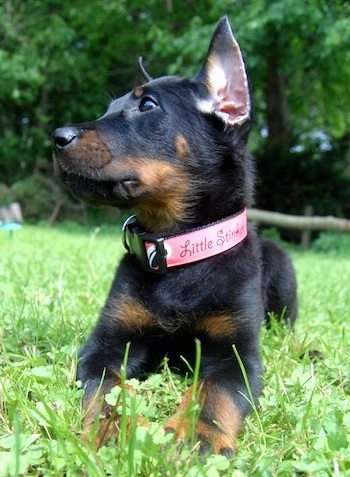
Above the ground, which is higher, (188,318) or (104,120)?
(104,120)

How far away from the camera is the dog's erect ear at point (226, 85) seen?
2701 millimetres

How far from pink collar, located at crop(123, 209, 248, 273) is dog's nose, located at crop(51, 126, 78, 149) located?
522 mm

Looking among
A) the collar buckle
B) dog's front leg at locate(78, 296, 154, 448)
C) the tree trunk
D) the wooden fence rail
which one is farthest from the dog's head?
the tree trunk

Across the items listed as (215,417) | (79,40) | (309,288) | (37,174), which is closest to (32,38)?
(79,40)

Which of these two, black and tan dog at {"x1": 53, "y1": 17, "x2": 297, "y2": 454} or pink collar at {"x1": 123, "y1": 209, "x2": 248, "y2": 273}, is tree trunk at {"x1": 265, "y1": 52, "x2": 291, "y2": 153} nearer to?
black and tan dog at {"x1": 53, "y1": 17, "x2": 297, "y2": 454}

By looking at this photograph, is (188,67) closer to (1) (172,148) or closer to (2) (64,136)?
(1) (172,148)

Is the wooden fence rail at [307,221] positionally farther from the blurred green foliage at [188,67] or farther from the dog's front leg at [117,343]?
the dog's front leg at [117,343]

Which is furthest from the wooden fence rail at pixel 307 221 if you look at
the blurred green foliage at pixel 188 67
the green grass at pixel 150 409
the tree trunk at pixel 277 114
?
the green grass at pixel 150 409

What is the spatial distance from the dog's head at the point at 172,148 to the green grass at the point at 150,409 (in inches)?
29.4

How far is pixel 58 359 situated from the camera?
2.29 m

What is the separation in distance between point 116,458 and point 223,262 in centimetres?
119

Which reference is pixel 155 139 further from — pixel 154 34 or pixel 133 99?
pixel 154 34

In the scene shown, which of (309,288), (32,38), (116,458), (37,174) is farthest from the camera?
(37,174)

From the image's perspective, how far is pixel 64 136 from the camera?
235 centimetres
